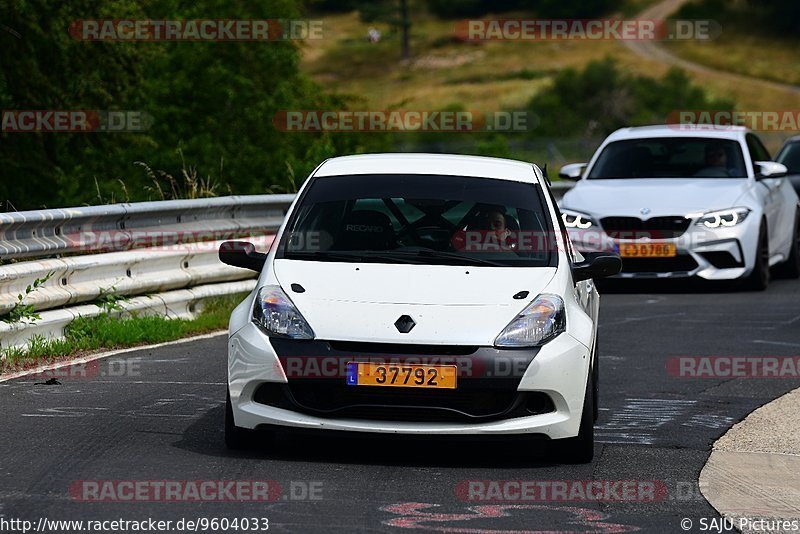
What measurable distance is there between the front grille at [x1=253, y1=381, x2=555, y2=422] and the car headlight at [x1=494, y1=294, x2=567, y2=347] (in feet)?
0.78

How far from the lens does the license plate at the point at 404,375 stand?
7191 mm

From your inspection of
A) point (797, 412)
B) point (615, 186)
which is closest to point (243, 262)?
point (797, 412)

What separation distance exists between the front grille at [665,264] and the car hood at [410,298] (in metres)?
8.13

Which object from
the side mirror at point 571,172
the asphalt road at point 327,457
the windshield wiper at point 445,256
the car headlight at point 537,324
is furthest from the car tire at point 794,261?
the car headlight at point 537,324

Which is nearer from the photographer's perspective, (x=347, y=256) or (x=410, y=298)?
(x=410, y=298)

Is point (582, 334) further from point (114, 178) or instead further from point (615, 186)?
point (114, 178)

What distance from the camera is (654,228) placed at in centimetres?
1580

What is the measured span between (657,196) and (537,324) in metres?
8.87

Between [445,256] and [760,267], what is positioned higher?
[445,256]

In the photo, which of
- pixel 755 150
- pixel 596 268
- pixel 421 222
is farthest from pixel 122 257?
pixel 755 150

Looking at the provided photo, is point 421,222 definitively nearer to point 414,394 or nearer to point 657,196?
point 414,394

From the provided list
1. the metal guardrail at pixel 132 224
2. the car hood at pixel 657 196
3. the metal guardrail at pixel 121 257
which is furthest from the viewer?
the car hood at pixel 657 196

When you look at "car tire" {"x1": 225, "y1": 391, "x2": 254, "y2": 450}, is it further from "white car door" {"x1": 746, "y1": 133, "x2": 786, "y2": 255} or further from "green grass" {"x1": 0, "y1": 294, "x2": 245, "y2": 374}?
"white car door" {"x1": 746, "y1": 133, "x2": 786, "y2": 255}

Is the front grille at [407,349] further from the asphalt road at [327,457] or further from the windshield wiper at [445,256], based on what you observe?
the windshield wiper at [445,256]
